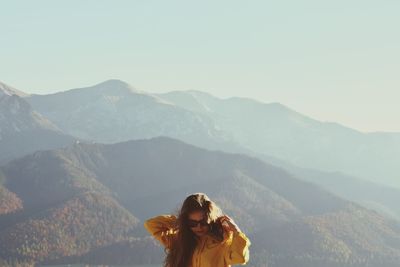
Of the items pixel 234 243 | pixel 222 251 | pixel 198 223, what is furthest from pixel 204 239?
pixel 234 243

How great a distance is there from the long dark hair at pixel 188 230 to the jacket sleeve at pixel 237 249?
0.72ft

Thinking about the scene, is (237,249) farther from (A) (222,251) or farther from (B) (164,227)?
(B) (164,227)

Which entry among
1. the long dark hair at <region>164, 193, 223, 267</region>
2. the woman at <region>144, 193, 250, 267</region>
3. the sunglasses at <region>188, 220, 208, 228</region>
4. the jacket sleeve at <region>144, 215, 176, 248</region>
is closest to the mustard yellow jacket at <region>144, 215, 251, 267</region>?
the woman at <region>144, 193, 250, 267</region>

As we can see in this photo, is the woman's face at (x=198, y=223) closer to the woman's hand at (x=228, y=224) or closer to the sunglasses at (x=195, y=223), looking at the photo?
the sunglasses at (x=195, y=223)

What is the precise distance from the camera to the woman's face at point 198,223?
1117 cm

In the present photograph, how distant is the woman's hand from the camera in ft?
35.5

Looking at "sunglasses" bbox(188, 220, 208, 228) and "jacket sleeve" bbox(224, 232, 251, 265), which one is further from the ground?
"sunglasses" bbox(188, 220, 208, 228)

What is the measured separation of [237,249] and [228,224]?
1.48ft

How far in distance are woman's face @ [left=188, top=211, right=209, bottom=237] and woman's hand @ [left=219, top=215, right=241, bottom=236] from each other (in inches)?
12.2

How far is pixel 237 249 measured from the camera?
1090 centimetres

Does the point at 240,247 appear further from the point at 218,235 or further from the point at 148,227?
the point at 148,227

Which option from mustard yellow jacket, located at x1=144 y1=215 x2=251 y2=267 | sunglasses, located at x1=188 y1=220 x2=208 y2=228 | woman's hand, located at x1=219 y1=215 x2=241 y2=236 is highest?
woman's hand, located at x1=219 y1=215 x2=241 y2=236

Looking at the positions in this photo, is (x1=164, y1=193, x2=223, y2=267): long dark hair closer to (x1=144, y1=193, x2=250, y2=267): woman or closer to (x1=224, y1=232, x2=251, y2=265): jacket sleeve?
(x1=144, y1=193, x2=250, y2=267): woman

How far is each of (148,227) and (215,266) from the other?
1.66 metres
